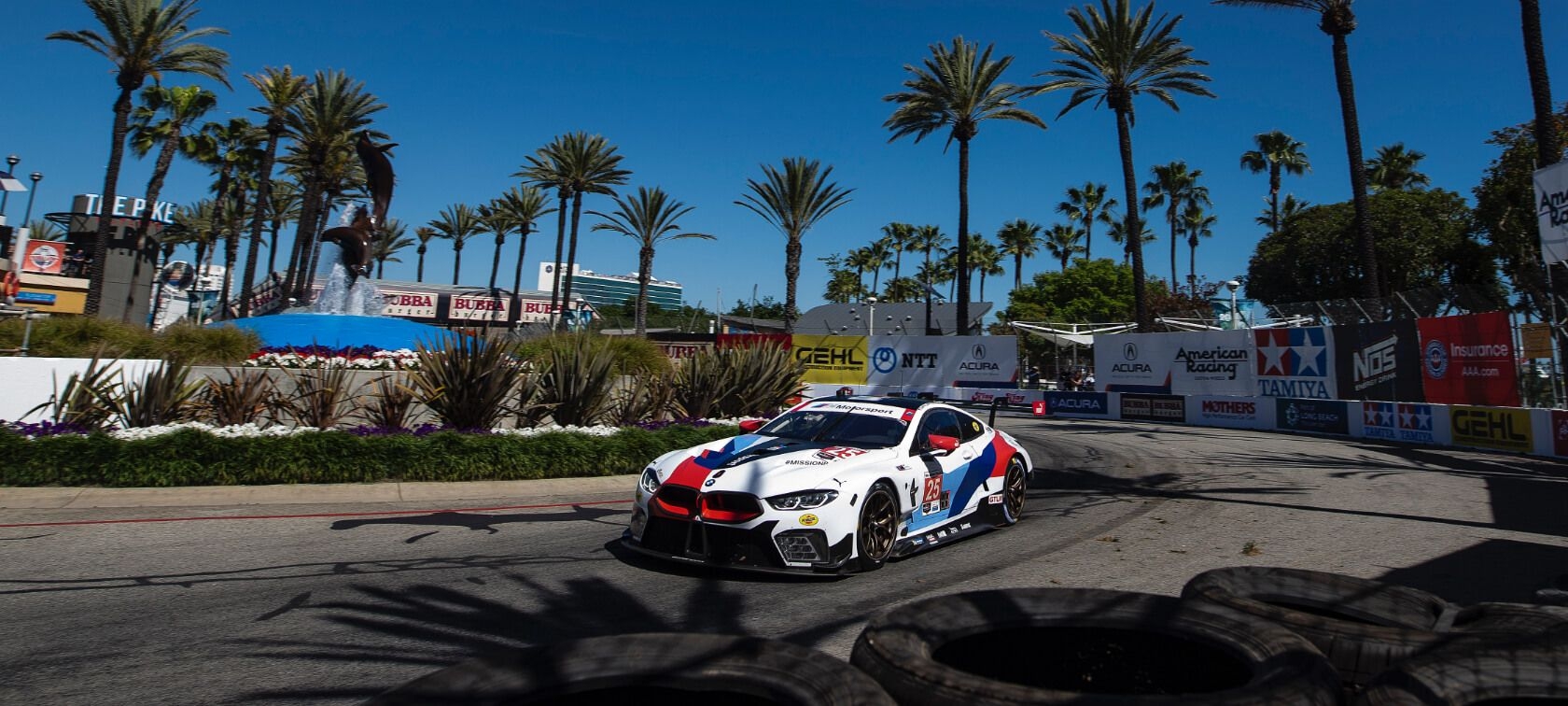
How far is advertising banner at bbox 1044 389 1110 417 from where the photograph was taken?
2891 cm

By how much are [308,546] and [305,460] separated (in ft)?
11.7

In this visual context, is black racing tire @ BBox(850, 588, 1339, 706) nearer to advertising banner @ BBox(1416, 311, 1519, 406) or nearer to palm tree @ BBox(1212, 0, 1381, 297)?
advertising banner @ BBox(1416, 311, 1519, 406)

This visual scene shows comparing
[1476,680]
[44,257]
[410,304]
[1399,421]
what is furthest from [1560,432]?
[410,304]

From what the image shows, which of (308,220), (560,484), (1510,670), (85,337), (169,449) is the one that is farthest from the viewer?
(308,220)

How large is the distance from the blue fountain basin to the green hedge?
13.8m

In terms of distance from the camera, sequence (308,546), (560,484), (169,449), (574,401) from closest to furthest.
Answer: (308,546) → (169,449) → (560,484) → (574,401)

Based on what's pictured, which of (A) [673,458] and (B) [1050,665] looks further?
Result: (A) [673,458]

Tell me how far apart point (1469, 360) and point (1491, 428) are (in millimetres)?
1698

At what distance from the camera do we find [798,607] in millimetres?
5754

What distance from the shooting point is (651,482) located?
705 centimetres

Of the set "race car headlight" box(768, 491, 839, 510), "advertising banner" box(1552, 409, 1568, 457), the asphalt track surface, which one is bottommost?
the asphalt track surface

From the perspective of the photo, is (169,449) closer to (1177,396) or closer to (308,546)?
(308,546)

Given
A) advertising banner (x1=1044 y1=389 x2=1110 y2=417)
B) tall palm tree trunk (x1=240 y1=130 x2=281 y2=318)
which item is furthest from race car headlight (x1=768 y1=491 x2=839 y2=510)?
tall palm tree trunk (x1=240 y1=130 x2=281 y2=318)

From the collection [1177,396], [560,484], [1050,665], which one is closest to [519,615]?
[1050,665]
